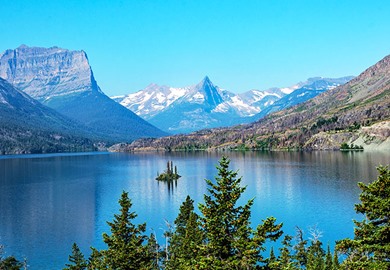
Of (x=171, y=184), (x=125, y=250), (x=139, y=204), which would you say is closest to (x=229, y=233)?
(x=125, y=250)

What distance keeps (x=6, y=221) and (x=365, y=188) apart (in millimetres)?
101721

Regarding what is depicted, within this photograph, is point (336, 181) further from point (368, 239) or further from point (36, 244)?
point (368, 239)

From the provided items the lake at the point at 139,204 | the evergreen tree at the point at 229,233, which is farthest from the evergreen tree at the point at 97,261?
the lake at the point at 139,204

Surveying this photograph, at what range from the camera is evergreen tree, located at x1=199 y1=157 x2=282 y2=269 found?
23.7 m

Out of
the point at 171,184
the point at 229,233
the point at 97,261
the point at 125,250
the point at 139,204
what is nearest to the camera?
the point at 229,233

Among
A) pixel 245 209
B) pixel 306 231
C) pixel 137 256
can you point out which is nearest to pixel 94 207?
pixel 306 231

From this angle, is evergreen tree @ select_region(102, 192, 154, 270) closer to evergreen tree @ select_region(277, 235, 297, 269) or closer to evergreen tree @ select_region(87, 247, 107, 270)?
evergreen tree @ select_region(87, 247, 107, 270)

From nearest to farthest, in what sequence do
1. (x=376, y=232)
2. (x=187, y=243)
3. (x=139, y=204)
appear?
(x=376, y=232)
(x=187, y=243)
(x=139, y=204)

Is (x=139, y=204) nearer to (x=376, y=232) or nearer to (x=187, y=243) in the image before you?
(x=187, y=243)

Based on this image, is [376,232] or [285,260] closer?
[376,232]

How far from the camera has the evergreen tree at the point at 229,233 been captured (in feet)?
77.7

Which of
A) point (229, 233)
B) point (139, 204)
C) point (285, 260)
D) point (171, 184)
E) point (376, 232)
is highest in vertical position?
point (376, 232)

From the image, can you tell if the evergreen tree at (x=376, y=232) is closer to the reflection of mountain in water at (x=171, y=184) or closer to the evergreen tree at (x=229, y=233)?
the evergreen tree at (x=229, y=233)

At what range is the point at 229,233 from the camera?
84.4ft
